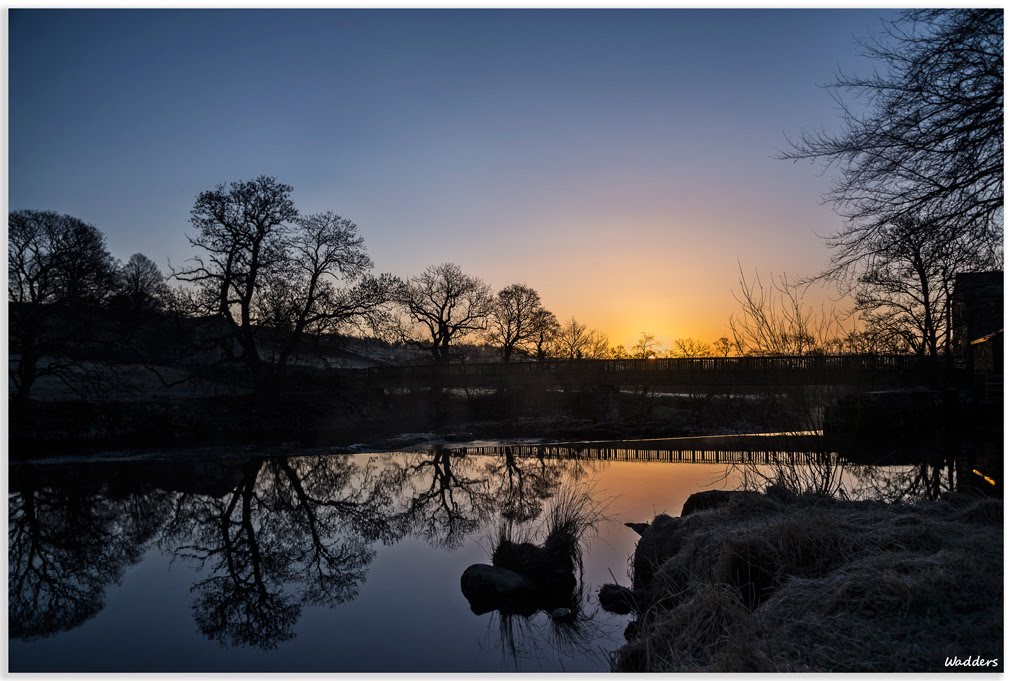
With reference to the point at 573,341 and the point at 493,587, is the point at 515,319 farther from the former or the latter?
the point at 493,587

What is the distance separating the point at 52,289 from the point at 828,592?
726 inches

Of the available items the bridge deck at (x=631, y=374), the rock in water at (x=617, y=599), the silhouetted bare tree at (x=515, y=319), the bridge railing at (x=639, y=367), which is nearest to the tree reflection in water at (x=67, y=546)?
the rock in water at (x=617, y=599)

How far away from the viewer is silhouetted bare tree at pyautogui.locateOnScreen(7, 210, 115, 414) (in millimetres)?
15430

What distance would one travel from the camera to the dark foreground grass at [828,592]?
419 cm

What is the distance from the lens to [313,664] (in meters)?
5.73

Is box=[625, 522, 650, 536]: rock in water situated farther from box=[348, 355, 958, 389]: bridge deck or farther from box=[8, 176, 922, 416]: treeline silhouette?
box=[348, 355, 958, 389]: bridge deck

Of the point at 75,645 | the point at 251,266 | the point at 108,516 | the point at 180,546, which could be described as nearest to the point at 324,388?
the point at 251,266

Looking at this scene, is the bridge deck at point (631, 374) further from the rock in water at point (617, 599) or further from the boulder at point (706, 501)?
the rock in water at point (617, 599)

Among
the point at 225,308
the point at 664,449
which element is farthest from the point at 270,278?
the point at 664,449

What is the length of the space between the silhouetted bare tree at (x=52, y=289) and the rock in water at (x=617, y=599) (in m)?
14.7

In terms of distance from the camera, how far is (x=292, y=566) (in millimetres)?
8406

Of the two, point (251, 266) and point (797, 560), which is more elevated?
point (251, 266)

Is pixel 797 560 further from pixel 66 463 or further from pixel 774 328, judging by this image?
pixel 66 463

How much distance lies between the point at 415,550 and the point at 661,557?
358 centimetres
